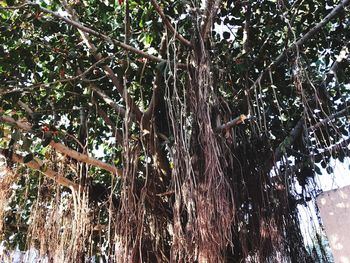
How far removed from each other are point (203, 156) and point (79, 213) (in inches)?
32.7

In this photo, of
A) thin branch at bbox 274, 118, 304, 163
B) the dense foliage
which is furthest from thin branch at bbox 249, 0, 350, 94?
thin branch at bbox 274, 118, 304, 163

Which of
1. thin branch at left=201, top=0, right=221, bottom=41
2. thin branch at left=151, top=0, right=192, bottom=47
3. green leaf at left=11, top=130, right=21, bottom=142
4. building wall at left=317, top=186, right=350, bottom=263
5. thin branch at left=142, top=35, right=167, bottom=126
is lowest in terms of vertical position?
building wall at left=317, top=186, right=350, bottom=263

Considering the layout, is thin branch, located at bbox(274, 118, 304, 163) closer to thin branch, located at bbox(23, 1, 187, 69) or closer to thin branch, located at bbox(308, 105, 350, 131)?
thin branch, located at bbox(308, 105, 350, 131)

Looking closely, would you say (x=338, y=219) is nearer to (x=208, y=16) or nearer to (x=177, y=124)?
(x=177, y=124)

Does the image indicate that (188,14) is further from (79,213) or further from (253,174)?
(79,213)

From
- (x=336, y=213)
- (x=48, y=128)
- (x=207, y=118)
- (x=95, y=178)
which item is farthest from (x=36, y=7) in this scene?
(x=336, y=213)

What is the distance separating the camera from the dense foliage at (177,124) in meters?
2.12

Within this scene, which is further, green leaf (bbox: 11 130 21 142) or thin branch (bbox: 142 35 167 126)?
thin branch (bbox: 142 35 167 126)

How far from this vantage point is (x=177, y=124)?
2.13 meters

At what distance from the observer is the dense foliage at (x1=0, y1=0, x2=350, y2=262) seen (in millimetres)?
2125

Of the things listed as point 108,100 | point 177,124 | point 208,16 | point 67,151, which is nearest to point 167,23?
point 208,16

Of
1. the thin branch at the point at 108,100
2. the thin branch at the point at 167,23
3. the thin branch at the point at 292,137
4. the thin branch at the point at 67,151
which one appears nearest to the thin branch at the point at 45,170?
the thin branch at the point at 67,151

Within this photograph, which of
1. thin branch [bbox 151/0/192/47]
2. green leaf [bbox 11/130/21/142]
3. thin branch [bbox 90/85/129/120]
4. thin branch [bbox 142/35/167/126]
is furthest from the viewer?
thin branch [bbox 90/85/129/120]

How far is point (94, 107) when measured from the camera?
266 centimetres
